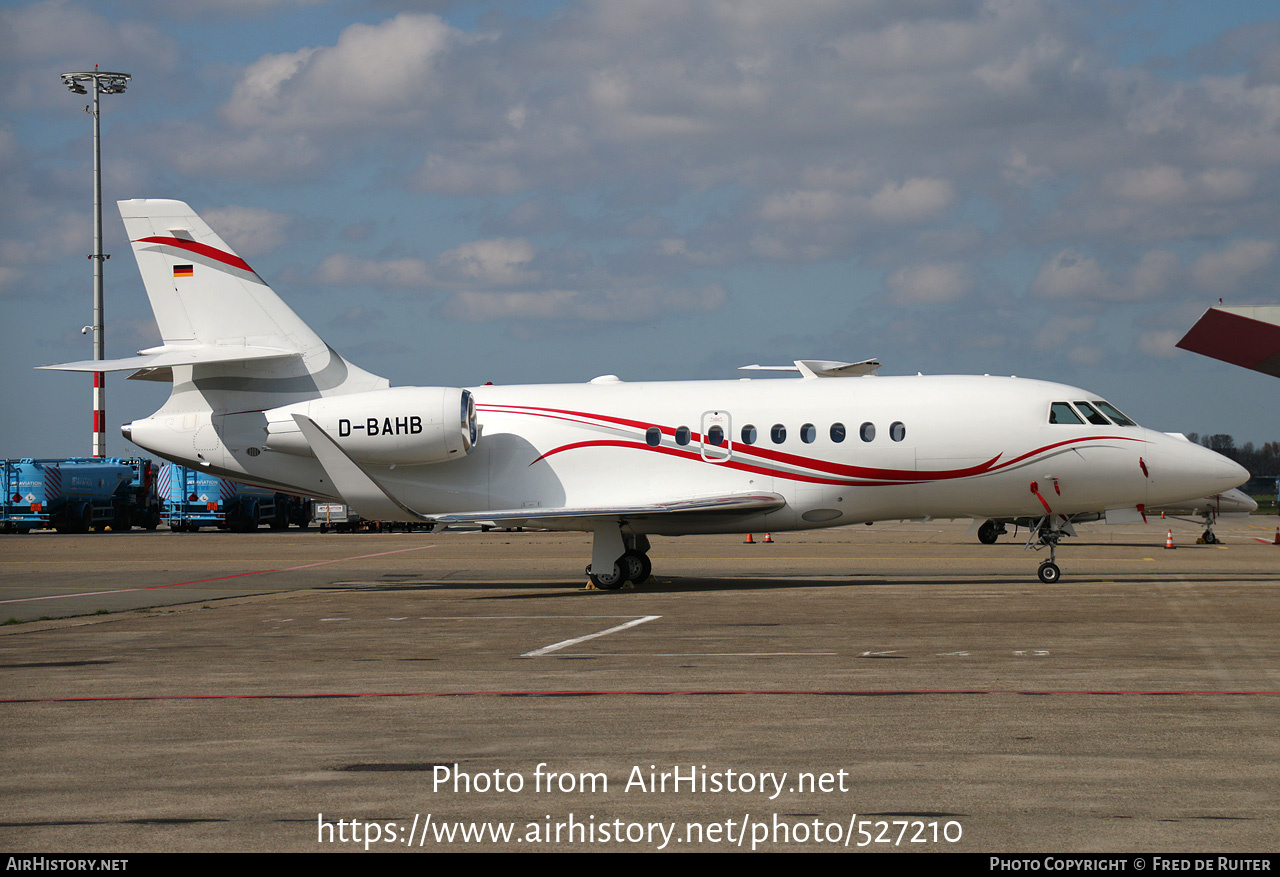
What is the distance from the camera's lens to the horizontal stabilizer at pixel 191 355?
20625 mm

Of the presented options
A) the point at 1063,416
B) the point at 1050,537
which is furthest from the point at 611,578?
the point at 1063,416

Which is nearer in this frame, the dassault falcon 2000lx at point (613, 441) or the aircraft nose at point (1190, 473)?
the aircraft nose at point (1190, 473)

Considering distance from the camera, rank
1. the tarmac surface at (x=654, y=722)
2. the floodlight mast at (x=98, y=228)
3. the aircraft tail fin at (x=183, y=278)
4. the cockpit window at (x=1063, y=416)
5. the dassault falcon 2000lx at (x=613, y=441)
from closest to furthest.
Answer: the tarmac surface at (x=654, y=722) < the dassault falcon 2000lx at (x=613, y=441) < the cockpit window at (x=1063, y=416) < the aircraft tail fin at (x=183, y=278) < the floodlight mast at (x=98, y=228)

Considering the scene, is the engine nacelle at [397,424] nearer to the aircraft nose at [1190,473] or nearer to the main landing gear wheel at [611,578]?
the main landing gear wheel at [611,578]

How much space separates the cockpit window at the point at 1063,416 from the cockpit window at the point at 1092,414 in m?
0.16

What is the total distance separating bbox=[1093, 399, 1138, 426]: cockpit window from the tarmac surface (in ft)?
10.1

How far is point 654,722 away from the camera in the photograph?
28.0 feet

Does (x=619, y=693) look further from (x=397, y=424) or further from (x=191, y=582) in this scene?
(x=191, y=582)

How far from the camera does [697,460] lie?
2138 centimetres

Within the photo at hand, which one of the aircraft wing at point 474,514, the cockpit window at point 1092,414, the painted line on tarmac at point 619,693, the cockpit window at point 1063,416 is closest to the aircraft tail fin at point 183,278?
the aircraft wing at point 474,514

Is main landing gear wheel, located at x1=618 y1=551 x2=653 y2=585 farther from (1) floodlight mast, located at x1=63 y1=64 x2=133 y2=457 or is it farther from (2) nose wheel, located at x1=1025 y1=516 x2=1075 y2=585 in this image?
(1) floodlight mast, located at x1=63 y1=64 x2=133 y2=457

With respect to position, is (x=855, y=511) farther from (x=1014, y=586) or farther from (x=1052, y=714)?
(x=1052, y=714)
